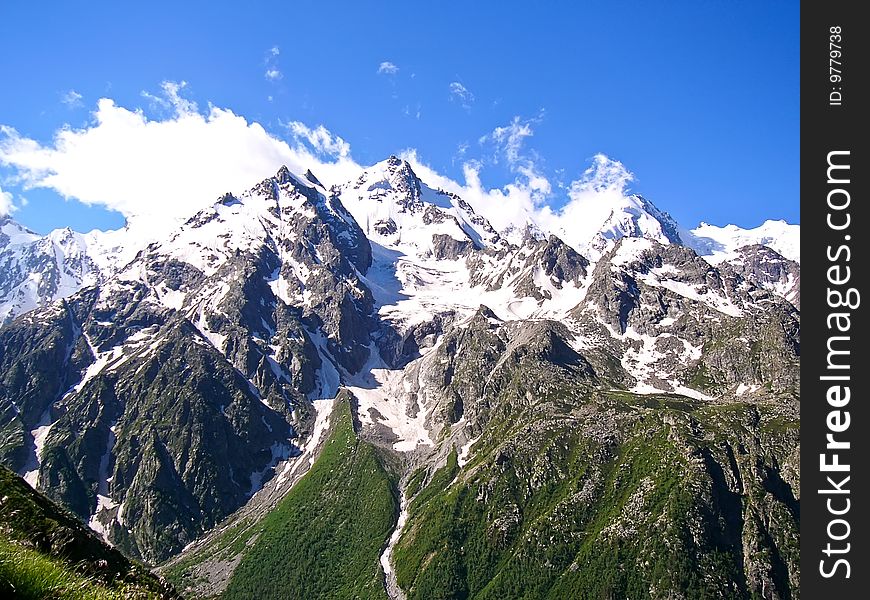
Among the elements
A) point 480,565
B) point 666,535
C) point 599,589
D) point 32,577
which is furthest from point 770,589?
point 32,577
